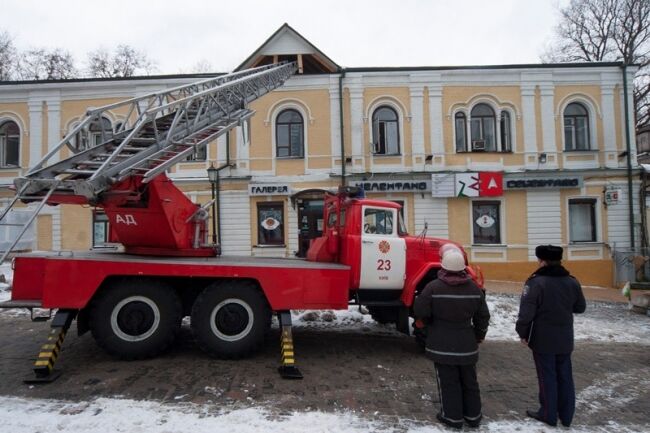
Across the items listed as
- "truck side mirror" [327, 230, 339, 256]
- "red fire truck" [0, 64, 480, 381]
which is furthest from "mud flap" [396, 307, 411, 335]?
"truck side mirror" [327, 230, 339, 256]

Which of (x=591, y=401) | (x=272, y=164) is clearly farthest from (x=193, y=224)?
(x=272, y=164)

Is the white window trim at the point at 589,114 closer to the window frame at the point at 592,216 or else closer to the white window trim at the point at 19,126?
the window frame at the point at 592,216

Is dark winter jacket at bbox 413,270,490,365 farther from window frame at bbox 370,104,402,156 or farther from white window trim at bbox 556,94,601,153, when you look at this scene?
white window trim at bbox 556,94,601,153

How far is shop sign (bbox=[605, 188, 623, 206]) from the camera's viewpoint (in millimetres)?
15844

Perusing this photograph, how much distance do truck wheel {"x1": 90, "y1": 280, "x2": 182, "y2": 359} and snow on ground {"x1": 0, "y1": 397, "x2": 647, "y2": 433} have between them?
4.37 feet

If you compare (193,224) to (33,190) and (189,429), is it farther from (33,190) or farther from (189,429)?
(189,429)

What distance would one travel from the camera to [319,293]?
6.22m

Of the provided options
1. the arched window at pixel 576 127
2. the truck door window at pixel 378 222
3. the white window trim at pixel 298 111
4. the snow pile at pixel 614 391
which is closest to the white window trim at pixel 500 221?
the arched window at pixel 576 127

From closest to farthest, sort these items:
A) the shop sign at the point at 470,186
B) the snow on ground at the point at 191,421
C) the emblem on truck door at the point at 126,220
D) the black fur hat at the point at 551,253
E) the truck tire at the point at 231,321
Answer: the snow on ground at the point at 191,421 < the black fur hat at the point at 551,253 < the truck tire at the point at 231,321 < the emblem on truck door at the point at 126,220 < the shop sign at the point at 470,186

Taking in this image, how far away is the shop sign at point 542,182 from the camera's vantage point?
15727 mm

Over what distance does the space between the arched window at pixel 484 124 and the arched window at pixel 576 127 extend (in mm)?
2949

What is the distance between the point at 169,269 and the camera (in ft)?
19.8

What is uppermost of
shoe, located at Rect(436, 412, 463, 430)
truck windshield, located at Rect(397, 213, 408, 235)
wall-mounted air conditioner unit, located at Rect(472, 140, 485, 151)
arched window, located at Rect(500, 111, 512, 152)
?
arched window, located at Rect(500, 111, 512, 152)

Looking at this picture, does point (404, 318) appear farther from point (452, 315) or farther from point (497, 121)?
point (497, 121)
